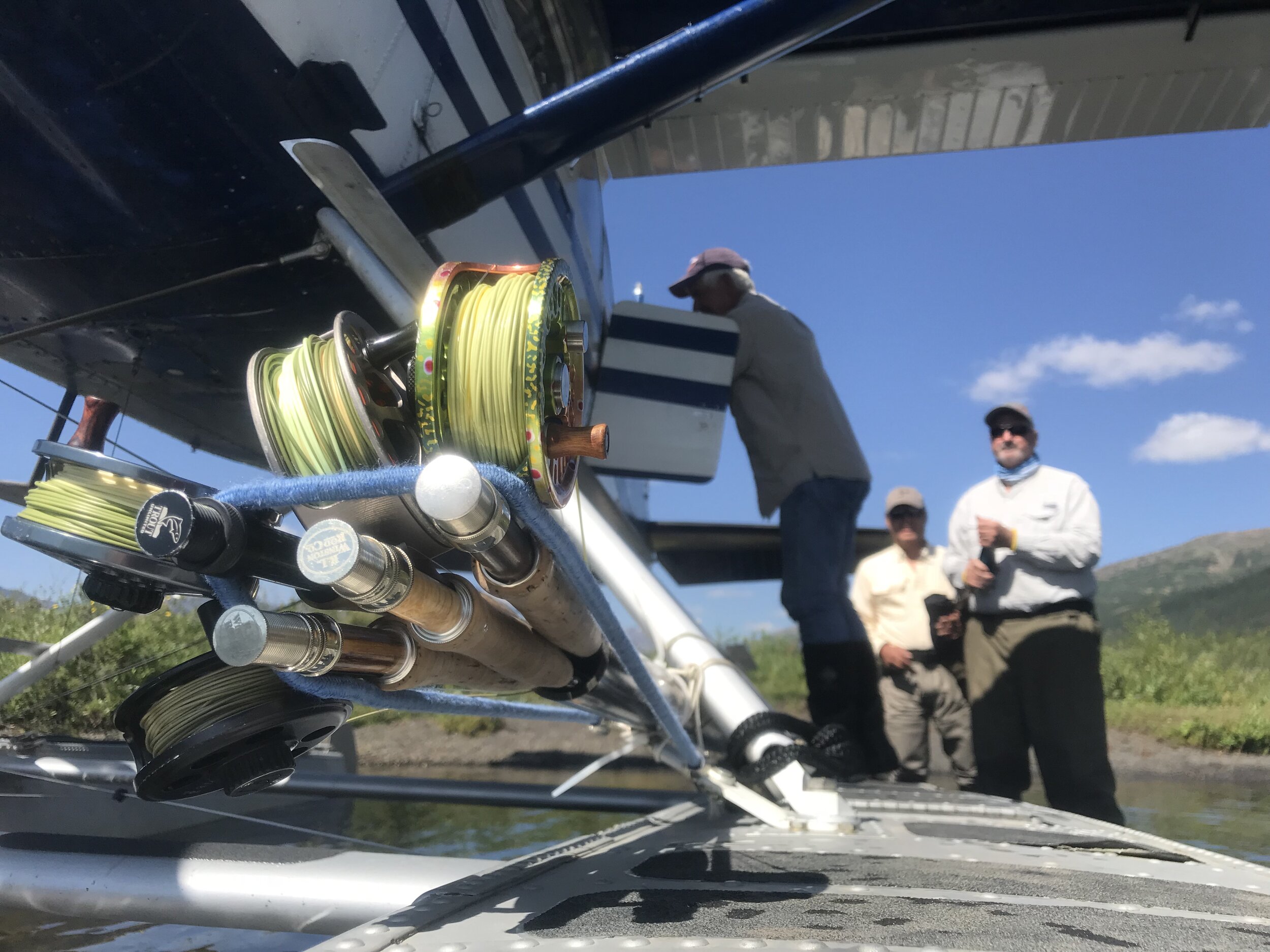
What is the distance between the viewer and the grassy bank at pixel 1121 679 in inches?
94.1

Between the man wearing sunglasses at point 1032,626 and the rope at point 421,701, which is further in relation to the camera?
the man wearing sunglasses at point 1032,626

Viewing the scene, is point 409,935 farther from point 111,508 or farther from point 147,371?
point 147,371

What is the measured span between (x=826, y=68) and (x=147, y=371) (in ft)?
11.1

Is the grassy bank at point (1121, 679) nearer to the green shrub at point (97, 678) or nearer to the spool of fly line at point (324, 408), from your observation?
the green shrub at point (97, 678)

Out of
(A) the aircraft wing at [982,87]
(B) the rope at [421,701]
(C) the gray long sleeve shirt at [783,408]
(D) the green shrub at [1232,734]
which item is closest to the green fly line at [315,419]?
(B) the rope at [421,701]

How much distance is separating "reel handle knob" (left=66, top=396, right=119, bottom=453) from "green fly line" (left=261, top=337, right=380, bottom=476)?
720 millimetres

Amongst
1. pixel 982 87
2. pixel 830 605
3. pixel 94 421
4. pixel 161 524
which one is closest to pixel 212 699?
pixel 161 524

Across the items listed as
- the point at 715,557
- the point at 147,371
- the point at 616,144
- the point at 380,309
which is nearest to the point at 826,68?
the point at 616,144

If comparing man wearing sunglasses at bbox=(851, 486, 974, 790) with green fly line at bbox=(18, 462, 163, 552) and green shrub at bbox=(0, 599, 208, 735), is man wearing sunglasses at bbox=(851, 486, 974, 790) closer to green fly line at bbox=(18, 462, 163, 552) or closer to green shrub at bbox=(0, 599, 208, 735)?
green shrub at bbox=(0, 599, 208, 735)

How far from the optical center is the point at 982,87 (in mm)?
4121

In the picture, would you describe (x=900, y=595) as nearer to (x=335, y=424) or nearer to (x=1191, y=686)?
(x=335, y=424)

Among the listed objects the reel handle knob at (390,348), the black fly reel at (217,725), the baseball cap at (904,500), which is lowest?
the black fly reel at (217,725)

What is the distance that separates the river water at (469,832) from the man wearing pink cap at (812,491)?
135cm

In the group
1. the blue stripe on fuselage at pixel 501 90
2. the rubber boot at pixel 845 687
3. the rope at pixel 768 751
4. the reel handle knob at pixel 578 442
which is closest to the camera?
the reel handle knob at pixel 578 442
